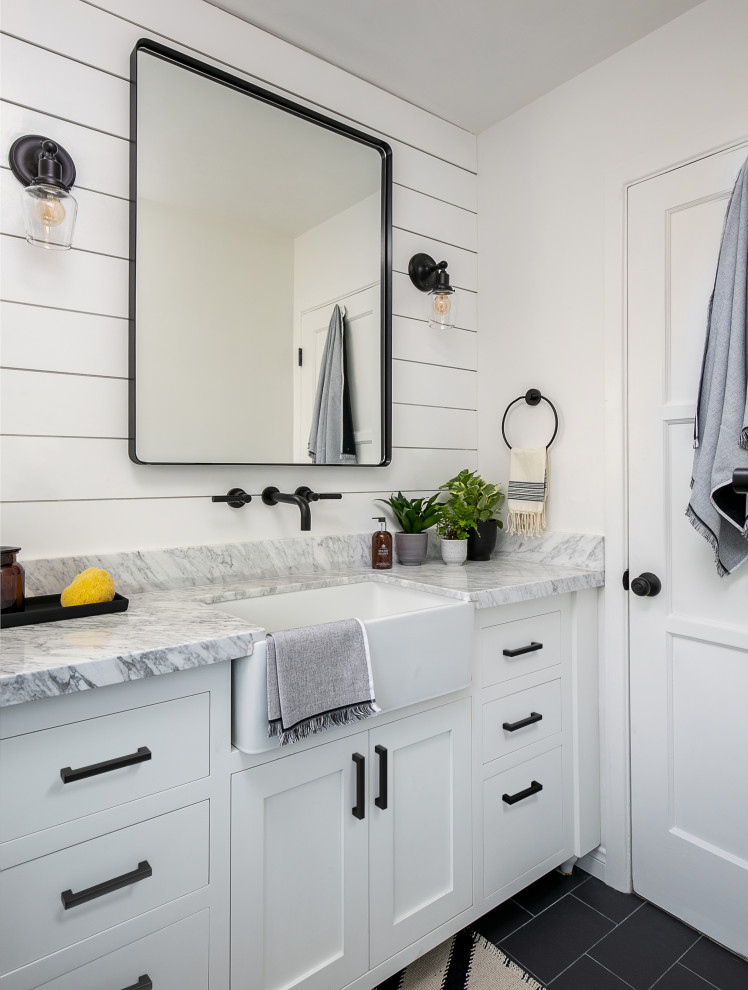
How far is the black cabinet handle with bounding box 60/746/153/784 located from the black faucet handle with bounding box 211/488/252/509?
2.45 ft

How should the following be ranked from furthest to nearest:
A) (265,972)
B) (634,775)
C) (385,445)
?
(385,445) < (634,775) < (265,972)

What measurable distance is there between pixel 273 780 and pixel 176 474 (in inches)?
32.4

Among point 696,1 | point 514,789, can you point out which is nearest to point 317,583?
point 514,789

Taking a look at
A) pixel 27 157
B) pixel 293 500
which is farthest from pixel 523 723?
pixel 27 157

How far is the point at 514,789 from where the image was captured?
166 centimetres

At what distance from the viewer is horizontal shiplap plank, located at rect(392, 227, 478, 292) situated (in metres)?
2.08

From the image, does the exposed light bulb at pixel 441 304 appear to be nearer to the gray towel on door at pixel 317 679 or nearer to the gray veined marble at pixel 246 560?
the gray veined marble at pixel 246 560

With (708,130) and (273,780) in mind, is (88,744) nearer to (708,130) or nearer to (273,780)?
(273,780)

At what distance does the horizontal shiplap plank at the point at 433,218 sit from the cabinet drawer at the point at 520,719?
1.57 m

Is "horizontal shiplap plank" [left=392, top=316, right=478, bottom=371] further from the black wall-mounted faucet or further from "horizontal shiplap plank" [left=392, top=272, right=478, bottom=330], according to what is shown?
the black wall-mounted faucet

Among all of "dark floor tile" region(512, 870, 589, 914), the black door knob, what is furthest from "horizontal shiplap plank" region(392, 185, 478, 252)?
"dark floor tile" region(512, 870, 589, 914)

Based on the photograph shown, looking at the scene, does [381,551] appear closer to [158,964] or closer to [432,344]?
[432,344]

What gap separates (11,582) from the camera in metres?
1.20

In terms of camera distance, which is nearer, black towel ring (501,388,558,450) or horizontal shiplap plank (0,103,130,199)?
horizontal shiplap plank (0,103,130,199)
